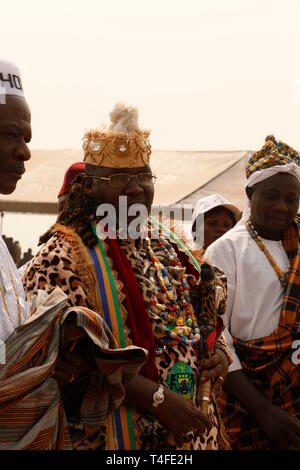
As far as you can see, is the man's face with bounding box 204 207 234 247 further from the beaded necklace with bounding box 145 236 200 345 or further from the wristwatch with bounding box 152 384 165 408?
the wristwatch with bounding box 152 384 165 408

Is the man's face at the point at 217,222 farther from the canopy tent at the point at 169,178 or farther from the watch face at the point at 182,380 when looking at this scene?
the canopy tent at the point at 169,178

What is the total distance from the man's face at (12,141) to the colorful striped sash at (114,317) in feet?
2.66

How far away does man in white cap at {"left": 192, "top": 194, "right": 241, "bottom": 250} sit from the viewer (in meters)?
6.59

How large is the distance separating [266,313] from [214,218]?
1.90m

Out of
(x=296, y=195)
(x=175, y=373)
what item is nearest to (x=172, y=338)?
(x=175, y=373)

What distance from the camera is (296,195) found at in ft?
16.7

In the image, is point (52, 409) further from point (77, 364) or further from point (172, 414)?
point (172, 414)

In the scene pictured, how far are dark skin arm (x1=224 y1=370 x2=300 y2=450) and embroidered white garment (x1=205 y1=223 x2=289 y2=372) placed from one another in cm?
10

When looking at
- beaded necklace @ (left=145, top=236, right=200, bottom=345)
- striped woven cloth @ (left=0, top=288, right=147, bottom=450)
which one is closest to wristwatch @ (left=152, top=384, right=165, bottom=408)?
beaded necklace @ (left=145, top=236, right=200, bottom=345)

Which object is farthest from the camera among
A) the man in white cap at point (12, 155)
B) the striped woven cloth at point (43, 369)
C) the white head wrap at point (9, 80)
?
the white head wrap at point (9, 80)

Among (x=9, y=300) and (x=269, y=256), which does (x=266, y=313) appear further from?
(x=9, y=300)

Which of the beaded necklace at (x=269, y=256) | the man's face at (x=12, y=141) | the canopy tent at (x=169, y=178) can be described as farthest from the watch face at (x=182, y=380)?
the canopy tent at (x=169, y=178)

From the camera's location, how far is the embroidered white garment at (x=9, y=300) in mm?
2818

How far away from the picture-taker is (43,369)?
2.81m
